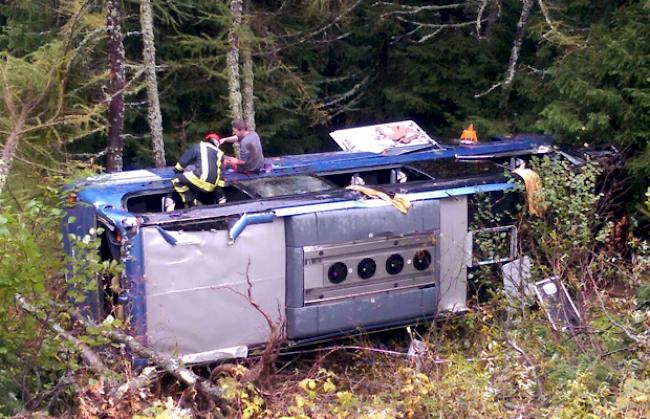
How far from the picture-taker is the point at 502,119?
13.7 m

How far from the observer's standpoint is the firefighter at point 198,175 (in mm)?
8398

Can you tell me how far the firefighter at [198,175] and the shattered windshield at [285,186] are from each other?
326mm

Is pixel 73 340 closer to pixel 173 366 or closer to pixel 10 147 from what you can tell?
pixel 173 366

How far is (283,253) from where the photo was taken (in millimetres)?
7645

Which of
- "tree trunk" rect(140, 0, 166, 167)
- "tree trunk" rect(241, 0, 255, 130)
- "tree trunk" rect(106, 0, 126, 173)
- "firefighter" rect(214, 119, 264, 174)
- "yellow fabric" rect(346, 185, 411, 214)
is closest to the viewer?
"yellow fabric" rect(346, 185, 411, 214)

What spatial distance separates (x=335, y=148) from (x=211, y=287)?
1016 cm

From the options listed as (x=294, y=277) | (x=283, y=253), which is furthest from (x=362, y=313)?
(x=283, y=253)

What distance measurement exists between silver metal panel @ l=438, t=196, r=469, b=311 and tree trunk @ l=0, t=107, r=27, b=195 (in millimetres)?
4073

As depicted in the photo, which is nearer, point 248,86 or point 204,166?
point 204,166

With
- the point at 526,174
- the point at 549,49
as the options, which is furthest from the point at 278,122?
the point at 526,174

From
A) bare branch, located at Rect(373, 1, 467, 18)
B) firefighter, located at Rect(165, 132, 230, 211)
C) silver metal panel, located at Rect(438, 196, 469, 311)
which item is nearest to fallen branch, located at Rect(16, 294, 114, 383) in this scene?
firefighter, located at Rect(165, 132, 230, 211)

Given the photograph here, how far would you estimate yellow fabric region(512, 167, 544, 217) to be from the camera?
28.4ft

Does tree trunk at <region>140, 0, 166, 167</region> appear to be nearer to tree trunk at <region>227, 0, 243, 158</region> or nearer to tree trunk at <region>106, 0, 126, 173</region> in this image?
tree trunk at <region>106, 0, 126, 173</region>

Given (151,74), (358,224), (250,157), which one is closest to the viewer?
(358,224)
